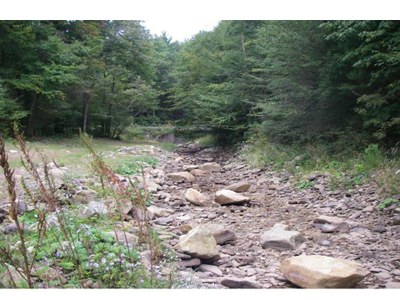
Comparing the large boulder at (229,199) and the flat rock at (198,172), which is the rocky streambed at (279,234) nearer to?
the large boulder at (229,199)

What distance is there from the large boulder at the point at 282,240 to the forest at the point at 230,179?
0.01m

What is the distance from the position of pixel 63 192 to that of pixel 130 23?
9319mm

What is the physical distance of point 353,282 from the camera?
2045mm

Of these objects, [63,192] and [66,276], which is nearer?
[66,276]

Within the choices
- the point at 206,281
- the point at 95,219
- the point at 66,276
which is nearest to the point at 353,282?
the point at 206,281

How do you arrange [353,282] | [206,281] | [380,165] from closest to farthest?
[353,282], [206,281], [380,165]

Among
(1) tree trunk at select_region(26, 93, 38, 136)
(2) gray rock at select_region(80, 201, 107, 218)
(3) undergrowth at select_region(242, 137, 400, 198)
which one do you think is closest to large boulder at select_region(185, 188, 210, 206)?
(3) undergrowth at select_region(242, 137, 400, 198)

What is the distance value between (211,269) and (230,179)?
13.3 feet

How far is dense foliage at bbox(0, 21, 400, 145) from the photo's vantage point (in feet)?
15.2

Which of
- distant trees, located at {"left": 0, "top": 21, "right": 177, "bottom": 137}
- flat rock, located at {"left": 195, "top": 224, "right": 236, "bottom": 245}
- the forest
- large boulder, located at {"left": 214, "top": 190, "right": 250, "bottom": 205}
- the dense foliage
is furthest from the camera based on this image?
distant trees, located at {"left": 0, "top": 21, "right": 177, "bottom": 137}

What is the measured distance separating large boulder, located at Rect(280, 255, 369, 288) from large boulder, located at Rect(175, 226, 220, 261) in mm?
596

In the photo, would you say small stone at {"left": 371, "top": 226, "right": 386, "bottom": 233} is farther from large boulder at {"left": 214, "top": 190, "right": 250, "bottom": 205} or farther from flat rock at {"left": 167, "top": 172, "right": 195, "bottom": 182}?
flat rock at {"left": 167, "top": 172, "right": 195, "bottom": 182}

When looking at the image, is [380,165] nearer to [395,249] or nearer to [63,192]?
[395,249]

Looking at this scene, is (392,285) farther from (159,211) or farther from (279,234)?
(159,211)
